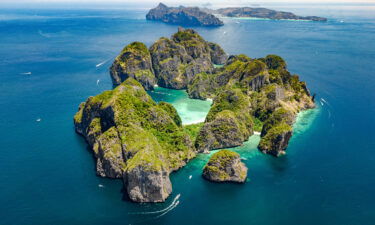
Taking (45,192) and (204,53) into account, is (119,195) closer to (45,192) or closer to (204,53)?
(45,192)

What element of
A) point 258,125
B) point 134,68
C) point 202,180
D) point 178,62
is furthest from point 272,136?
point 134,68

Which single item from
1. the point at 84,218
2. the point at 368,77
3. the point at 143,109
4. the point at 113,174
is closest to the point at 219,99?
the point at 143,109

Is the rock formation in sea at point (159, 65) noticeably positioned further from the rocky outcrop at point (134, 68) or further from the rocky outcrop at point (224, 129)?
the rocky outcrop at point (224, 129)

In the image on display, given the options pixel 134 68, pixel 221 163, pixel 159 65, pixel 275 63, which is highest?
pixel 275 63

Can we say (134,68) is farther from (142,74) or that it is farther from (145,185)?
(145,185)

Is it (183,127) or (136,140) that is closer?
(136,140)

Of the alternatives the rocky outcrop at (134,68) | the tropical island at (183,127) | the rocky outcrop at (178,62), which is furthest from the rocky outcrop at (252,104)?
the rocky outcrop at (134,68)

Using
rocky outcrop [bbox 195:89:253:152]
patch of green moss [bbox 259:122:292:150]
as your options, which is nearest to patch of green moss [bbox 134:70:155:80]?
rocky outcrop [bbox 195:89:253:152]
